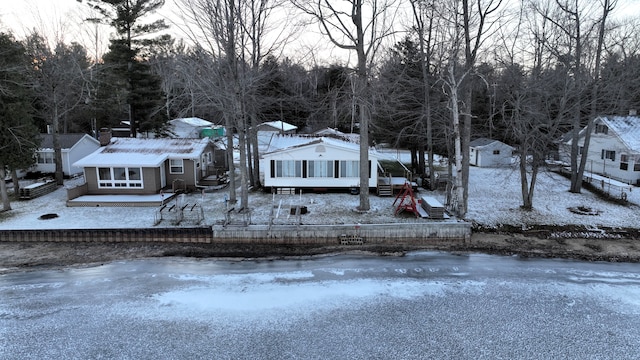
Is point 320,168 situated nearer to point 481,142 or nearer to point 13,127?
point 13,127

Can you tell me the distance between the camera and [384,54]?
85.3ft

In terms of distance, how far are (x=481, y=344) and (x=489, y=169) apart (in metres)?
23.4

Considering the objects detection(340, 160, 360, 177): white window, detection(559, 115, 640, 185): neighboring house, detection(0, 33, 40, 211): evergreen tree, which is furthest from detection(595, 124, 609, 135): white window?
detection(0, 33, 40, 211): evergreen tree

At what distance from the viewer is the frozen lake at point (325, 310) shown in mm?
8203

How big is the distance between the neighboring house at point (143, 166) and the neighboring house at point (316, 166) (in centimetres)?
419

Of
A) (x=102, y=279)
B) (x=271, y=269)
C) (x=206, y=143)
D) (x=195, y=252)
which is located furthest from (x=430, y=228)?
(x=206, y=143)

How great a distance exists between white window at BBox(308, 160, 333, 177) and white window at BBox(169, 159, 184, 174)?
6944mm

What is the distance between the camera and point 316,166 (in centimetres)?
2080

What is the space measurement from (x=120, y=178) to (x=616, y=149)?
1140 inches

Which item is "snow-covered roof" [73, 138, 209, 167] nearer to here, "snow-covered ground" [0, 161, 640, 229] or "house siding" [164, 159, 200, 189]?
"house siding" [164, 159, 200, 189]

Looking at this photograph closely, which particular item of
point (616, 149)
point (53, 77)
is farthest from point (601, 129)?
point (53, 77)

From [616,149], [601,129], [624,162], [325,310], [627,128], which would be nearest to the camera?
[325,310]

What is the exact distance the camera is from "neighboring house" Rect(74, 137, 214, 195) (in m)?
19.5

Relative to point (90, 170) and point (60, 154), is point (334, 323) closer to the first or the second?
point (90, 170)
